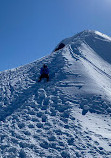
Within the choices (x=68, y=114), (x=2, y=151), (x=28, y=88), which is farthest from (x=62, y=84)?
(x=2, y=151)

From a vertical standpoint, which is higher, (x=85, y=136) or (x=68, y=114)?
(x=68, y=114)

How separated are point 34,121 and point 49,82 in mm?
4455

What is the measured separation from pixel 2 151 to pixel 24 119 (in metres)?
2.11

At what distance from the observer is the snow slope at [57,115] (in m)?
5.65

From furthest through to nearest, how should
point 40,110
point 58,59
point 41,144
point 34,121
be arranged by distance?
point 58,59 → point 40,110 → point 34,121 → point 41,144

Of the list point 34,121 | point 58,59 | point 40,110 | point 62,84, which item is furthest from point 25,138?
point 58,59

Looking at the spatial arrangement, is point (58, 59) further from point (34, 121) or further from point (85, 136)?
point (85, 136)

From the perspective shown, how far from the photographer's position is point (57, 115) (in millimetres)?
7613

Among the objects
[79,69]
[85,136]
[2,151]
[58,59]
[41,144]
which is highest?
[58,59]

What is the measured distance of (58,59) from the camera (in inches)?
603

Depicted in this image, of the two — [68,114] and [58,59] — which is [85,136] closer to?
[68,114]

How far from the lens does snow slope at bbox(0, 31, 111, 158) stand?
565cm

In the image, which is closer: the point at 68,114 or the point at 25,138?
the point at 25,138

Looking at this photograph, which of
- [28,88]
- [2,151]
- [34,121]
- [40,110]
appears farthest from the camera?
[28,88]
